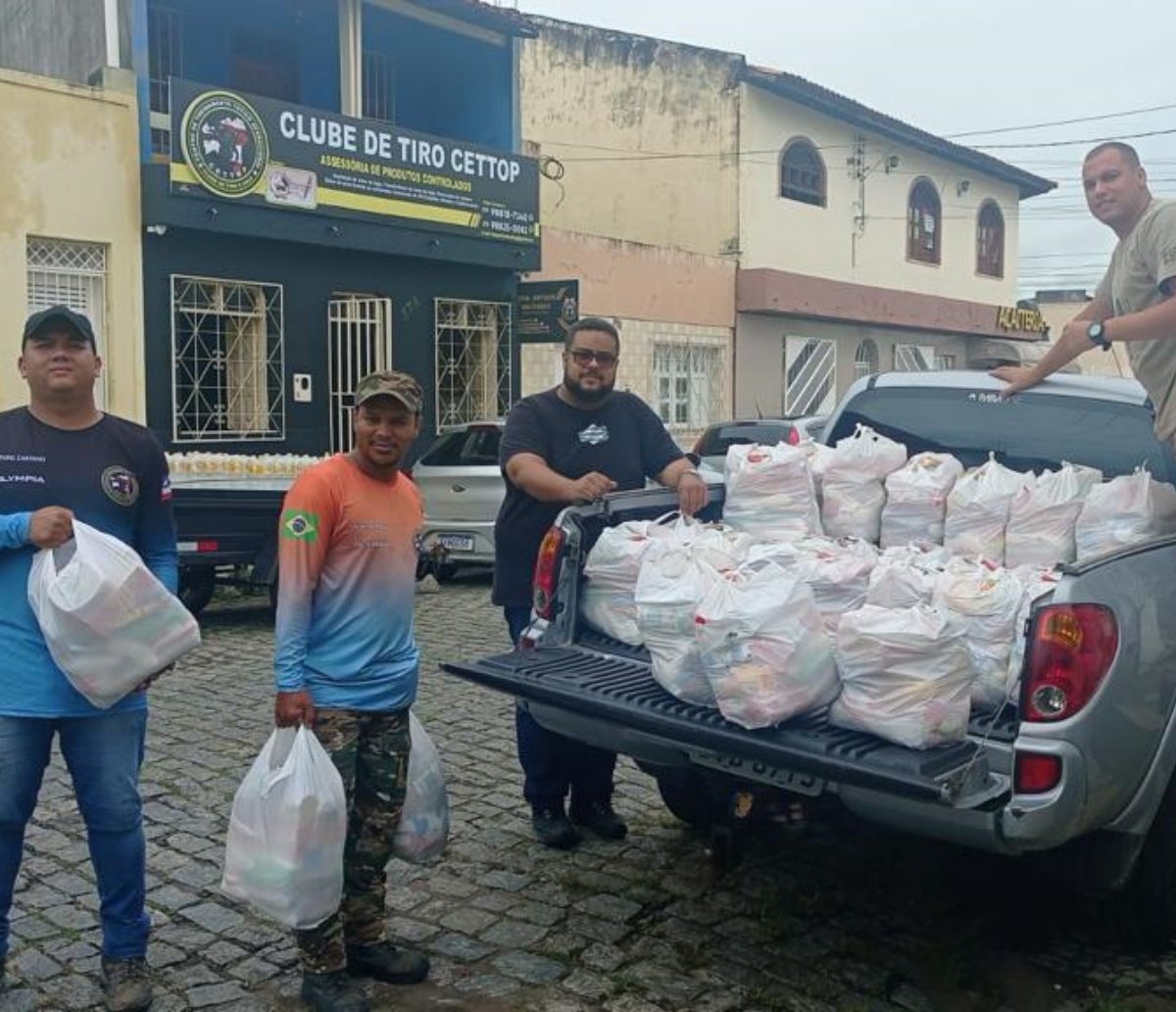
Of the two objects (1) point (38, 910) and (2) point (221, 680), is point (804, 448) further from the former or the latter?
(2) point (221, 680)

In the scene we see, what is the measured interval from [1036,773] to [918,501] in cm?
163

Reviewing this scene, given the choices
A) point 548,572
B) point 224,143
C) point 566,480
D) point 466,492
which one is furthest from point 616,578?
point 224,143

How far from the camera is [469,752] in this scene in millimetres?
6066

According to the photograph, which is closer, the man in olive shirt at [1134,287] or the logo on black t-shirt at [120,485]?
the logo on black t-shirt at [120,485]

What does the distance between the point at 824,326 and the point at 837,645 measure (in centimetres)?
2129

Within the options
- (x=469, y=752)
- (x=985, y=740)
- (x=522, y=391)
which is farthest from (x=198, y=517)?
(x=522, y=391)

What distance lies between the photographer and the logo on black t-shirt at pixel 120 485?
3.48 meters

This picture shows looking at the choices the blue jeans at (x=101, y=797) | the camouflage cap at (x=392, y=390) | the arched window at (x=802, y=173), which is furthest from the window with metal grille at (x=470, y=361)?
the blue jeans at (x=101, y=797)

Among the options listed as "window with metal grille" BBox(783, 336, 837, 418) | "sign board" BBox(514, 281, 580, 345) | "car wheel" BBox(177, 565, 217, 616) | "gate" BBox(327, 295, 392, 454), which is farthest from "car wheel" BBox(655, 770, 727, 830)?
"window with metal grille" BBox(783, 336, 837, 418)

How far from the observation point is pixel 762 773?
352 centimetres

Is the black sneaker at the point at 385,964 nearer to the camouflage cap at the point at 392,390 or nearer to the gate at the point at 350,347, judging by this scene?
the camouflage cap at the point at 392,390

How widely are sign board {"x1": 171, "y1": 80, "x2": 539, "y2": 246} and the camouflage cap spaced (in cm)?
1012

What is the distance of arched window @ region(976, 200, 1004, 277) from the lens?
96.4 ft

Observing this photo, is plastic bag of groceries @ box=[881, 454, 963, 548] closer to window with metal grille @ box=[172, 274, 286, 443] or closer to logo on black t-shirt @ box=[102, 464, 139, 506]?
logo on black t-shirt @ box=[102, 464, 139, 506]
